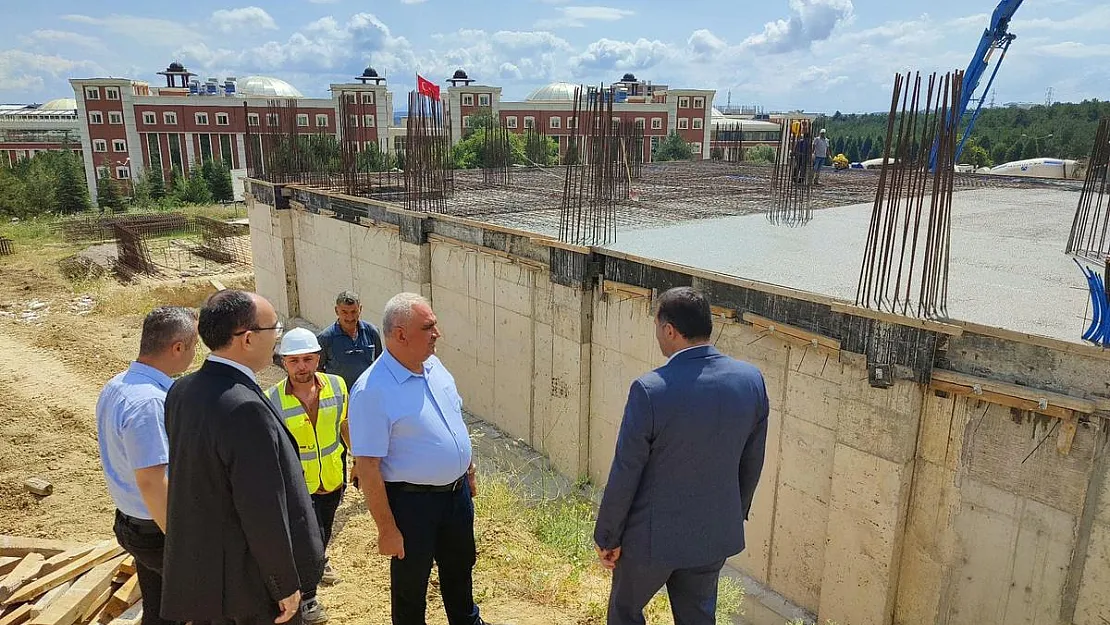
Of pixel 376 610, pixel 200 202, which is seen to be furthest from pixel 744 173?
pixel 200 202

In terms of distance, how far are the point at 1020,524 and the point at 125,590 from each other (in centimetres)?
512

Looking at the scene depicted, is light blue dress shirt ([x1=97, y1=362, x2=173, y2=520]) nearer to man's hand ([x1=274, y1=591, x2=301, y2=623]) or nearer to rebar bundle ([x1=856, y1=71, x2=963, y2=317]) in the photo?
man's hand ([x1=274, y1=591, x2=301, y2=623])

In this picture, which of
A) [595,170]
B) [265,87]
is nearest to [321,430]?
[595,170]

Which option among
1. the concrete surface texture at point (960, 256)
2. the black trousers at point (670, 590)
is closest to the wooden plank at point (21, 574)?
the black trousers at point (670, 590)

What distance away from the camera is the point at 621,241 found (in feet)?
24.1

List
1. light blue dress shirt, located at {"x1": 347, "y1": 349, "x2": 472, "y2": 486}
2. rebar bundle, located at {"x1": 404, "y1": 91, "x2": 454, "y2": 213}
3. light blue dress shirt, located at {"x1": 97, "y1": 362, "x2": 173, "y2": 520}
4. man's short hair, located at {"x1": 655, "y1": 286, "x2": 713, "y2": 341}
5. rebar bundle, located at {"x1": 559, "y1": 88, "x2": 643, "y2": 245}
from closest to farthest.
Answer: man's short hair, located at {"x1": 655, "y1": 286, "x2": 713, "y2": 341} → light blue dress shirt, located at {"x1": 97, "y1": 362, "x2": 173, "y2": 520} → light blue dress shirt, located at {"x1": 347, "y1": 349, "x2": 472, "y2": 486} → rebar bundle, located at {"x1": 559, "y1": 88, "x2": 643, "y2": 245} → rebar bundle, located at {"x1": 404, "y1": 91, "x2": 454, "y2": 213}

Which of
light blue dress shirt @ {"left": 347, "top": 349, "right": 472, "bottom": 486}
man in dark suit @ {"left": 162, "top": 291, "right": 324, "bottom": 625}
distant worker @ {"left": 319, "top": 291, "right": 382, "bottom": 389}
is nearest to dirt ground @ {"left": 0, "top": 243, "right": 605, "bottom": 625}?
distant worker @ {"left": 319, "top": 291, "right": 382, "bottom": 389}

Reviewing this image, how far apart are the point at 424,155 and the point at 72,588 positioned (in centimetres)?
650

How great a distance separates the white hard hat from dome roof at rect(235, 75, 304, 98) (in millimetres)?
58280

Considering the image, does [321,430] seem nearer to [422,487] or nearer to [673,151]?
[422,487]

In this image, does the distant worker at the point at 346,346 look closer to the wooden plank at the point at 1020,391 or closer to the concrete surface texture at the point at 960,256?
the concrete surface texture at the point at 960,256

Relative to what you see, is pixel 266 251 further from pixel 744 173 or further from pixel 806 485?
pixel 744 173

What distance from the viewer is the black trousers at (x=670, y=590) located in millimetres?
2547

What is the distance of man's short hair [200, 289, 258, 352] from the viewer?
222 centimetres
